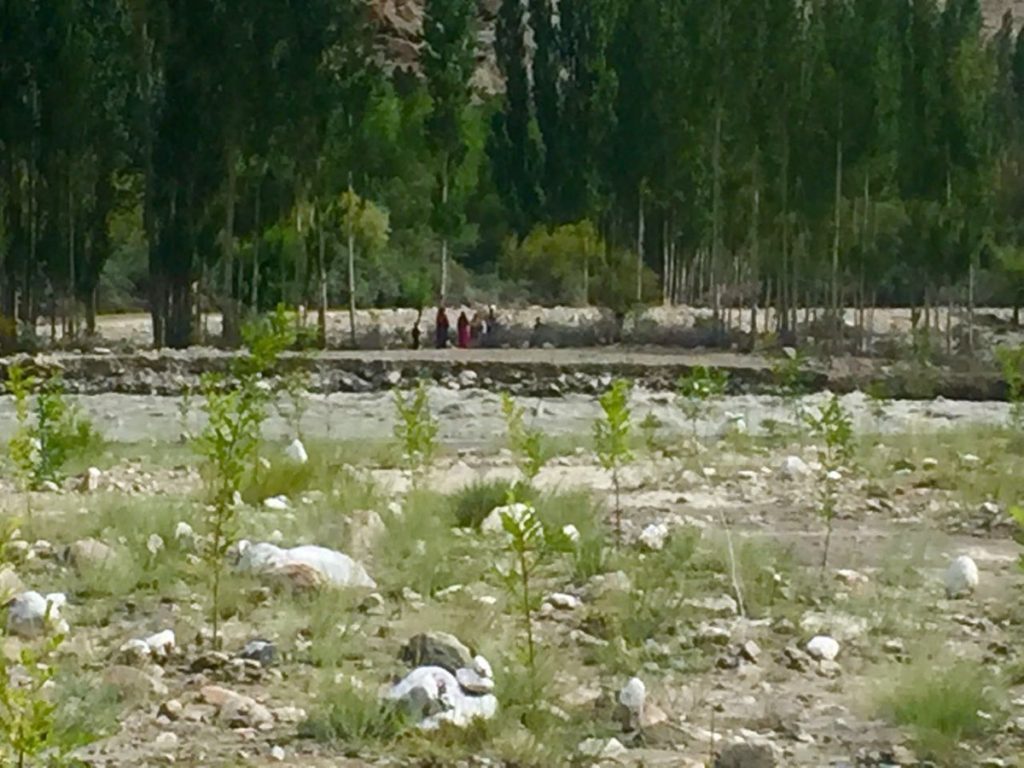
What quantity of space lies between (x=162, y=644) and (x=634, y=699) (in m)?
1.84

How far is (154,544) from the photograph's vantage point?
8.00 metres

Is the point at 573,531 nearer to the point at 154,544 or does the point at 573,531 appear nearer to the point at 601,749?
the point at 154,544

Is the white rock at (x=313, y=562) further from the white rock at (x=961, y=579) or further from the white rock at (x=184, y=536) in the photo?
the white rock at (x=961, y=579)

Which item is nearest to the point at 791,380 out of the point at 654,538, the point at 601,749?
the point at 654,538

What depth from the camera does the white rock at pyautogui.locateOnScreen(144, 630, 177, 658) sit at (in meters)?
6.09

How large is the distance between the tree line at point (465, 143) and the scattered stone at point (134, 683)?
23559 mm

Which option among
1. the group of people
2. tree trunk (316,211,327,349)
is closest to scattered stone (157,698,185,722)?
tree trunk (316,211,327,349)

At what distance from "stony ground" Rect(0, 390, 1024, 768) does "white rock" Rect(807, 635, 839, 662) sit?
14 millimetres

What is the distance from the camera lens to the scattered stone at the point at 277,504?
968 cm

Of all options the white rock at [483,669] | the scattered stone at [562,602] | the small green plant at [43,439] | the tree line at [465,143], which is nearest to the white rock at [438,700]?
the white rock at [483,669]

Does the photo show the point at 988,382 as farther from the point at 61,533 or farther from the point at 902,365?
the point at 61,533

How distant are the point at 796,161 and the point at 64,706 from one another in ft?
97.4

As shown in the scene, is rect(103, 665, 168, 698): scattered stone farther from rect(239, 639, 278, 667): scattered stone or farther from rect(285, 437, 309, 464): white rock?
rect(285, 437, 309, 464): white rock

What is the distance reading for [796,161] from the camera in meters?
33.4
